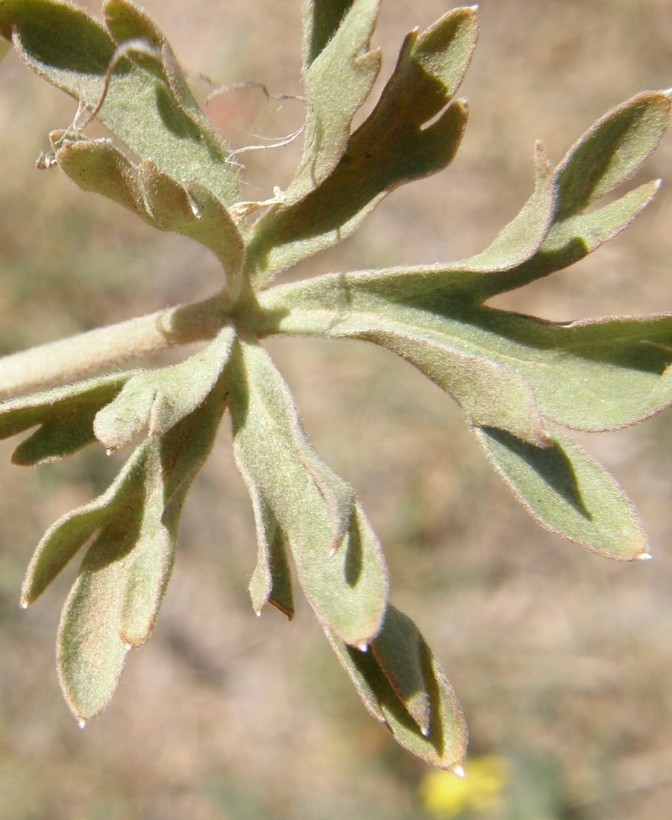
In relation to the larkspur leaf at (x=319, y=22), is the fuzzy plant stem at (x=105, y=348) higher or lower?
lower

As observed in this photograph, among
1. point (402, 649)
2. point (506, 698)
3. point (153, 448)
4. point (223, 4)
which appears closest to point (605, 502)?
point (402, 649)

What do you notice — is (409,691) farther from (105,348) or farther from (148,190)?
(148,190)

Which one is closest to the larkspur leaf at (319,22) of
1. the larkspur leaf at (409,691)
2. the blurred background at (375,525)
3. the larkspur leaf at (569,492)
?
the larkspur leaf at (569,492)

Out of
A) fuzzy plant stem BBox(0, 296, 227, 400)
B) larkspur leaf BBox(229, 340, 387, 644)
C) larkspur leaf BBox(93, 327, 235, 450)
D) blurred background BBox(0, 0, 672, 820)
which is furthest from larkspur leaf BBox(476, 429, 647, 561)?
blurred background BBox(0, 0, 672, 820)

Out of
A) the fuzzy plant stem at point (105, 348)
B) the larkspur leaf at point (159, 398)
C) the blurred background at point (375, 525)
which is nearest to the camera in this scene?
the larkspur leaf at point (159, 398)

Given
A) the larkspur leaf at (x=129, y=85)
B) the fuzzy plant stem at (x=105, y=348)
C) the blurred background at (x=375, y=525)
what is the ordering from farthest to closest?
the blurred background at (x=375, y=525) → the fuzzy plant stem at (x=105, y=348) → the larkspur leaf at (x=129, y=85)

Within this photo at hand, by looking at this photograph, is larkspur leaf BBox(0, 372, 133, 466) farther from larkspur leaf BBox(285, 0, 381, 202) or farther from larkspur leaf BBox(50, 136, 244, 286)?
larkspur leaf BBox(285, 0, 381, 202)

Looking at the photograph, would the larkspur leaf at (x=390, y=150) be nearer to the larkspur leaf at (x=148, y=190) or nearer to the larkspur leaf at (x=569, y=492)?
the larkspur leaf at (x=148, y=190)
